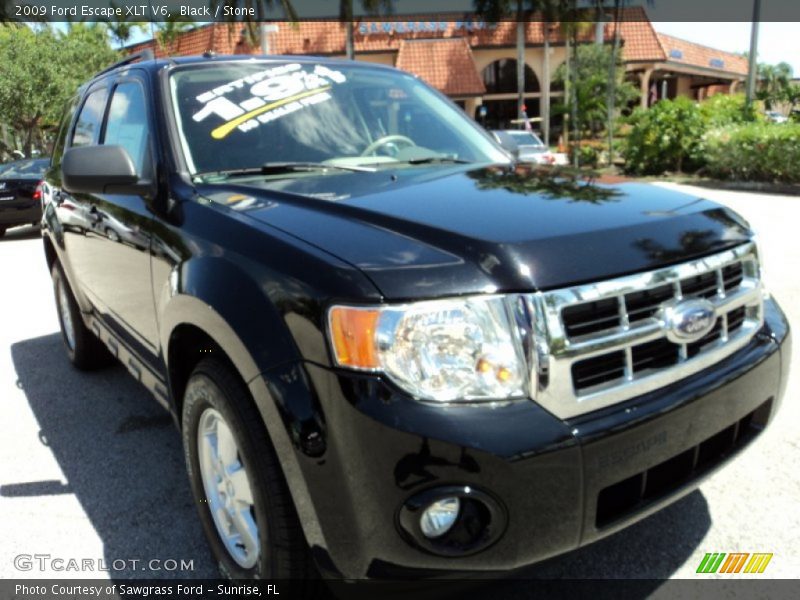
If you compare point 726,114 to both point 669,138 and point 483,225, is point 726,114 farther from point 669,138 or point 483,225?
point 483,225

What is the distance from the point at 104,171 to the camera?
2639 millimetres

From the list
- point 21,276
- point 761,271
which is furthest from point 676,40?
point 761,271

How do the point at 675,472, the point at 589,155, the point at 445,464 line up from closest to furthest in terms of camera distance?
the point at 445,464 → the point at 675,472 → the point at 589,155

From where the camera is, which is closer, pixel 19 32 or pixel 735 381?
pixel 735 381

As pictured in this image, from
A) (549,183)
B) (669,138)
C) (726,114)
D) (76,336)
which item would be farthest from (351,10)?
(549,183)

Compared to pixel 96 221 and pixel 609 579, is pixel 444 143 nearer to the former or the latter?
pixel 96 221

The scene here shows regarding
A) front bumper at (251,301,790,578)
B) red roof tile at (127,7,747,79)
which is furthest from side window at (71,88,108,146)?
red roof tile at (127,7,747,79)

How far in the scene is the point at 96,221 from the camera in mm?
3422

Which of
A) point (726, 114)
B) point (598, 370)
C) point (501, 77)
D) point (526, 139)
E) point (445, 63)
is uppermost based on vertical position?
point (445, 63)

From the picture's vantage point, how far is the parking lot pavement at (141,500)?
2.52m

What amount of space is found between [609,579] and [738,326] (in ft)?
3.10

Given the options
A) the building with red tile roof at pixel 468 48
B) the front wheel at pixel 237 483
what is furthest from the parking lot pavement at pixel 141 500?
the building with red tile roof at pixel 468 48

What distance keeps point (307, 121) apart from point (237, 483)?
1598 millimetres

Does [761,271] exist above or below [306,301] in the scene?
below
